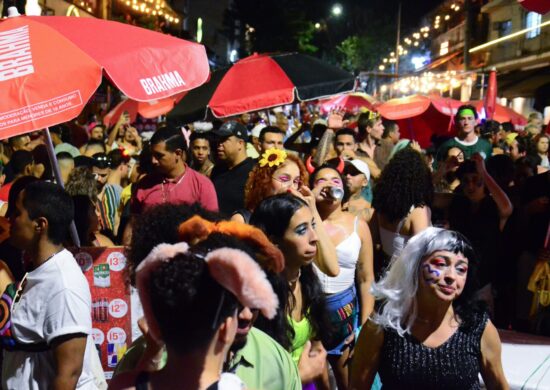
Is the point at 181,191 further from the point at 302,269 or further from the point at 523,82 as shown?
the point at 523,82

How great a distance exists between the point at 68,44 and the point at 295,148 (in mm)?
6092

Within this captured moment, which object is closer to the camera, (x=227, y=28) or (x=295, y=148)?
(x=295, y=148)

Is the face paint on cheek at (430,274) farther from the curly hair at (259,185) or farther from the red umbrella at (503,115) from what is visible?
the red umbrella at (503,115)

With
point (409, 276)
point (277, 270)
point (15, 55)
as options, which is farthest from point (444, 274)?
point (15, 55)

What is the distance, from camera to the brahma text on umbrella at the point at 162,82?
4.37 metres

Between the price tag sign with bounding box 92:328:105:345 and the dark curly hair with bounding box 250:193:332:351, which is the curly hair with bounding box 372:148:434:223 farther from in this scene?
the price tag sign with bounding box 92:328:105:345

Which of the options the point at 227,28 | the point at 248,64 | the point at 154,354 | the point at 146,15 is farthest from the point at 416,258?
the point at 227,28

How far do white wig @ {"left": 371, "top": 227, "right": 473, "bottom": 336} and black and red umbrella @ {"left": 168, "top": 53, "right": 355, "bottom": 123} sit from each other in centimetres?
462

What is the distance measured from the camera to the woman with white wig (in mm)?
3461

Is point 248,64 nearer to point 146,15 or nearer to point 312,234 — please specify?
point 312,234

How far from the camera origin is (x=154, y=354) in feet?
7.63

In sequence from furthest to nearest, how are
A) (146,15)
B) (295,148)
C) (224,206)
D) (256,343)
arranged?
1. (146,15)
2. (295,148)
3. (224,206)
4. (256,343)

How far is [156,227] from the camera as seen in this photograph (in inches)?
124

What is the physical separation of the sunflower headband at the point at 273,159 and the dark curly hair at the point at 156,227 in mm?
1780
